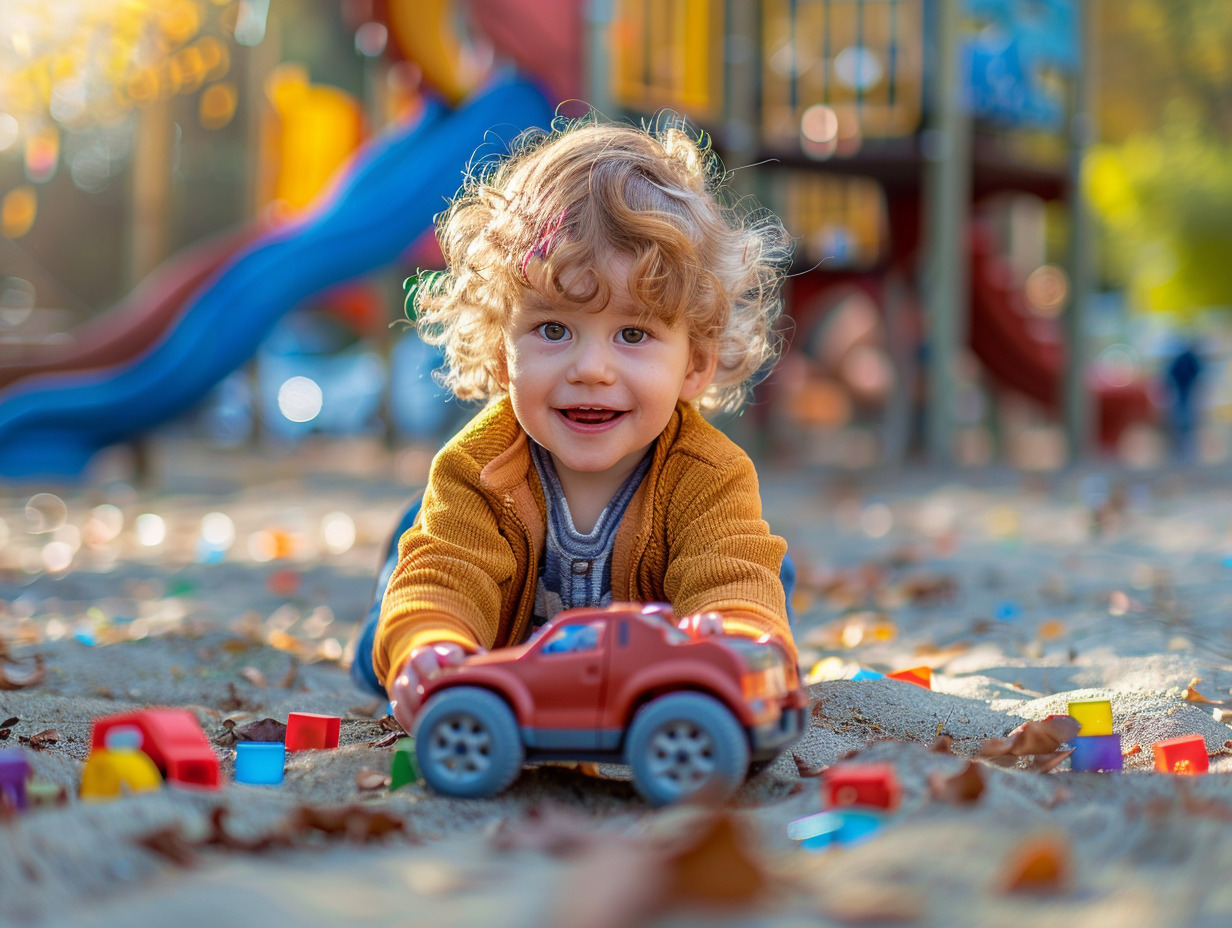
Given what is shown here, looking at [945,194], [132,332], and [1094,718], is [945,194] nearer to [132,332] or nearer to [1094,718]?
[132,332]

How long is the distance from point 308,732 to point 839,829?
1.12 m

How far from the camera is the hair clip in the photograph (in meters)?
2.11

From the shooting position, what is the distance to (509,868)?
1269 millimetres

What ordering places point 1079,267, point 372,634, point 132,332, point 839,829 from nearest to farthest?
1. point 839,829
2. point 372,634
3. point 132,332
4. point 1079,267

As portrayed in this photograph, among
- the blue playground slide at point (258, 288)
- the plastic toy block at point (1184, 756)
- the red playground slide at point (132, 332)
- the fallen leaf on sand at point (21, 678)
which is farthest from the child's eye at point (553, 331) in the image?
the red playground slide at point (132, 332)

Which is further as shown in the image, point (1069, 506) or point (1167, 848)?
point (1069, 506)

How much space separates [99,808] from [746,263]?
145cm

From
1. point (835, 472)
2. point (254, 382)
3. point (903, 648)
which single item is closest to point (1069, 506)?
point (835, 472)

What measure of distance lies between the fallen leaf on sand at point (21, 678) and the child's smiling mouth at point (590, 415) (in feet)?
4.54

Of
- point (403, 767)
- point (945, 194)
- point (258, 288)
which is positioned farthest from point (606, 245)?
point (945, 194)

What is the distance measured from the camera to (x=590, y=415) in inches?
85.5

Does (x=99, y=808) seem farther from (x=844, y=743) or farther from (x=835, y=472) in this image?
(x=835, y=472)

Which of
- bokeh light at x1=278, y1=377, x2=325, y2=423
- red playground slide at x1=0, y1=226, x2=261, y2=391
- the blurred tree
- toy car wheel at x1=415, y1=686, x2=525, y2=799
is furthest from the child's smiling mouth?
the blurred tree

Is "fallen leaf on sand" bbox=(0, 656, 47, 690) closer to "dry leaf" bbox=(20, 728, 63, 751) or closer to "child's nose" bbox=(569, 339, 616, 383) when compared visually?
"dry leaf" bbox=(20, 728, 63, 751)
